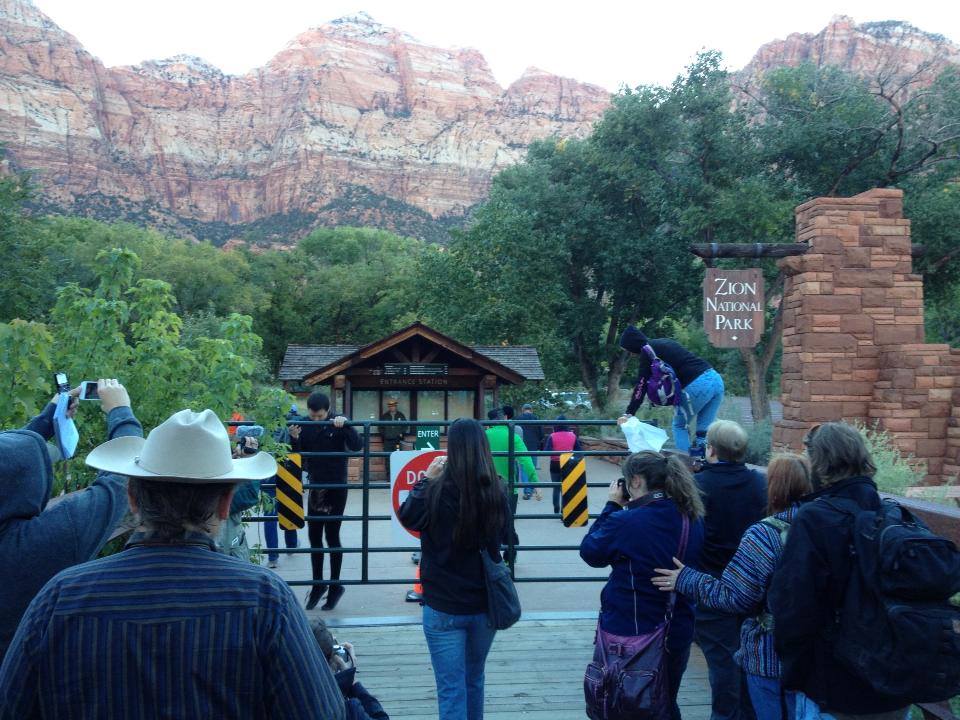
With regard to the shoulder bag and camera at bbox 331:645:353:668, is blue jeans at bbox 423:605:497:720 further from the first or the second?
camera at bbox 331:645:353:668

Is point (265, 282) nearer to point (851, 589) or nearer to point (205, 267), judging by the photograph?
point (205, 267)

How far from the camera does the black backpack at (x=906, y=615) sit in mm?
2625

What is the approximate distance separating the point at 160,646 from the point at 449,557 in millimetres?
2453

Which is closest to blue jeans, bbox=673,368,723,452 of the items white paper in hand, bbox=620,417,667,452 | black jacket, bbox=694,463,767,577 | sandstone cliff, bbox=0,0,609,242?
white paper in hand, bbox=620,417,667,452

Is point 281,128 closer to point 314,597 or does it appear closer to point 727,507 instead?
point 314,597

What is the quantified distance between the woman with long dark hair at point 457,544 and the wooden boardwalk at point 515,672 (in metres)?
1.20

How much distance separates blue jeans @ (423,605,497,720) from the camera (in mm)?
4109

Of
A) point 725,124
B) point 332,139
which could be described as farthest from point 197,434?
point 332,139

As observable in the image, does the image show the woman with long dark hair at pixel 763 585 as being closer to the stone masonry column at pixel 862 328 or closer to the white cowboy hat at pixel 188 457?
the white cowboy hat at pixel 188 457

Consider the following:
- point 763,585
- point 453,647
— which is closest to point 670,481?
point 763,585

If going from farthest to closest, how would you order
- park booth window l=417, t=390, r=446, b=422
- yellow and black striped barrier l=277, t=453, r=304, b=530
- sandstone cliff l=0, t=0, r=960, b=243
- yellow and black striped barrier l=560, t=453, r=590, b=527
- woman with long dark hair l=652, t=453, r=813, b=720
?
sandstone cliff l=0, t=0, r=960, b=243 → park booth window l=417, t=390, r=446, b=422 → yellow and black striped barrier l=560, t=453, r=590, b=527 → yellow and black striped barrier l=277, t=453, r=304, b=530 → woman with long dark hair l=652, t=453, r=813, b=720

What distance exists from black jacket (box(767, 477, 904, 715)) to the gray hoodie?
232cm

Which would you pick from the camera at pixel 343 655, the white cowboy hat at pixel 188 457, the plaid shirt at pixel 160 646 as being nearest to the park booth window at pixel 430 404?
the camera at pixel 343 655

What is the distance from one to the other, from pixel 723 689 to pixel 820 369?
854 centimetres
